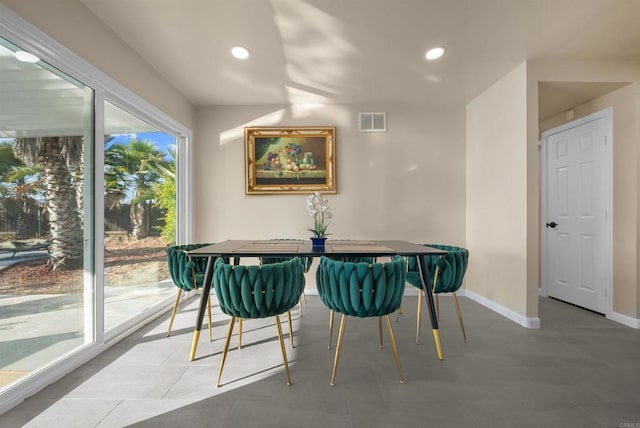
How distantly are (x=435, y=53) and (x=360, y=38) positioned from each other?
0.79m

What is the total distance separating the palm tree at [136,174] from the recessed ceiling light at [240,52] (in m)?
1.35

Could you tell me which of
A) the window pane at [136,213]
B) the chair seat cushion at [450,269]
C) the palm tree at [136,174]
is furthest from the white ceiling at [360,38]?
the chair seat cushion at [450,269]

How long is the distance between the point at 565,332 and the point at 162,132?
187 inches

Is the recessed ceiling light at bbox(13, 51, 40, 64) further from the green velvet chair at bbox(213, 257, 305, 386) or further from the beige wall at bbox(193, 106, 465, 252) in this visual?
the beige wall at bbox(193, 106, 465, 252)

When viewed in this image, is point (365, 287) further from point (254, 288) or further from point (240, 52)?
point (240, 52)

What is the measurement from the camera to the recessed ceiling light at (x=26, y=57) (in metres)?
1.75

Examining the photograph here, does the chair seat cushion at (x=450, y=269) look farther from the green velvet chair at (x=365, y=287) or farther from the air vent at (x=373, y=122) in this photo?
the air vent at (x=373, y=122)

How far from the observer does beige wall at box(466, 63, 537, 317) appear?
Answer: 2973 mm

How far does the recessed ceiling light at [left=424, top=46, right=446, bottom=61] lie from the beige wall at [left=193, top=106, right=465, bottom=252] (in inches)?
48.6

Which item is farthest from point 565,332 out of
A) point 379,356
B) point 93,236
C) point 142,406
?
point 93,236

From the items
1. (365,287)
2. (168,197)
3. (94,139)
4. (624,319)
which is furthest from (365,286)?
(624,319)

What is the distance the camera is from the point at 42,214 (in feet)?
6.41

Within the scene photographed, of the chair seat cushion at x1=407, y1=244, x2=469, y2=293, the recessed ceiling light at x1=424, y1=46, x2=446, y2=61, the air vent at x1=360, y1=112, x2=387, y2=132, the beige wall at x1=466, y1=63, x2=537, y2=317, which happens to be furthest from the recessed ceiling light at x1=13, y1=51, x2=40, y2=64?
the beige wall at x1=466, y1=63, x2=537, y2=317

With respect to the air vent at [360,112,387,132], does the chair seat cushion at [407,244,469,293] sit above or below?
below
